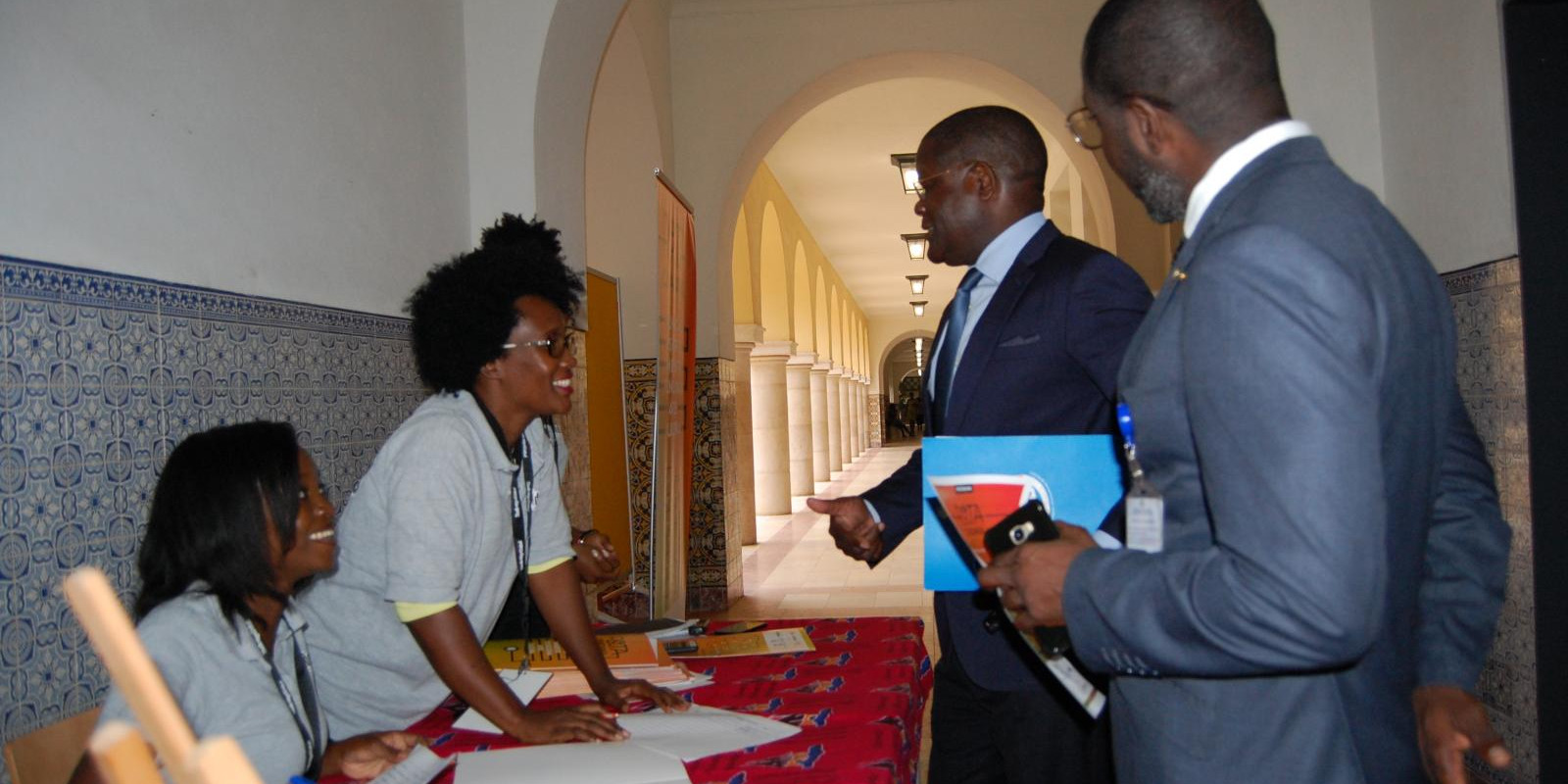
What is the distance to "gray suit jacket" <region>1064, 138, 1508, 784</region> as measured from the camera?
110 centimetres

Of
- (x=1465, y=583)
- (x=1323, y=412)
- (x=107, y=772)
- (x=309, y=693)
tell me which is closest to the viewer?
(x=107, y=772)

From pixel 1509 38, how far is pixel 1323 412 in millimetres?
2950

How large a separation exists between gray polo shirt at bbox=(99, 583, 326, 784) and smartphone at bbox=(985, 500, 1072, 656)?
1.22 m

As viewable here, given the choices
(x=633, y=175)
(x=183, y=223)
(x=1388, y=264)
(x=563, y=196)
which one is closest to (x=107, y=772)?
(x=1388, y=264)

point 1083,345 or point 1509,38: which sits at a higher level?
point 1509,38

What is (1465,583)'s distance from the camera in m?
1.42

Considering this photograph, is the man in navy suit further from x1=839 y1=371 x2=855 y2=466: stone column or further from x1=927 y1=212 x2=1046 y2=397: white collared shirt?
x1=839 y1=371 x2=855 y2=466: stone column

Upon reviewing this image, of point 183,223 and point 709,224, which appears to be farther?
point 709,224

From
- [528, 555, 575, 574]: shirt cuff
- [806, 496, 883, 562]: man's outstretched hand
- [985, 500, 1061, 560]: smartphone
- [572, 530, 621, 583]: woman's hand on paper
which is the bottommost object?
[572, 530, 621, 583]: woman's hand on paper

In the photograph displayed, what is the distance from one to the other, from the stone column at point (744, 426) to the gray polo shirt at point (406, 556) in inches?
256

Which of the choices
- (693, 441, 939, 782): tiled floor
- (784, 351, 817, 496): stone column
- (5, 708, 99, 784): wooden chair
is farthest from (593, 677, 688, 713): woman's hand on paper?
(784, 351, 817, 496): stone column

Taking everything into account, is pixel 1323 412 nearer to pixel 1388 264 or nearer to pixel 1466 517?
pixel 1388 264

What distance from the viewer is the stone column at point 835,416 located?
23688mm

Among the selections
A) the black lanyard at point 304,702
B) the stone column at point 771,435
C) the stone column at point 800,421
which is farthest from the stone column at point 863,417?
the black lanyard at point 304,702
